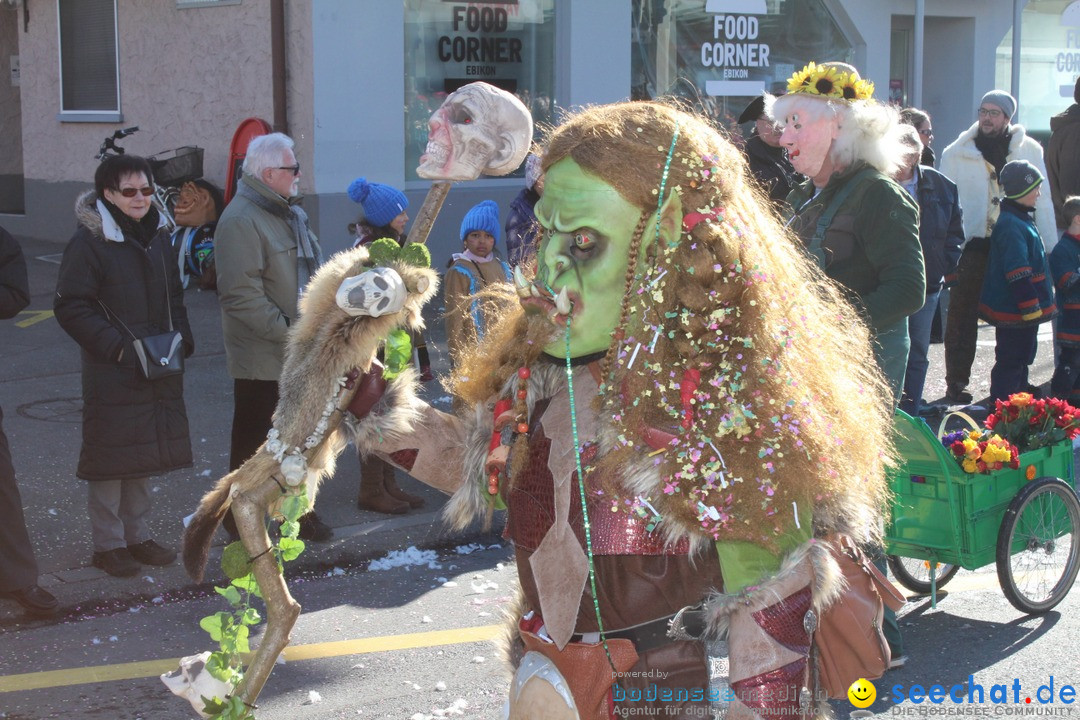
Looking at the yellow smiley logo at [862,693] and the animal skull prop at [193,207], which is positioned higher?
the animal skull prop at [193,207]

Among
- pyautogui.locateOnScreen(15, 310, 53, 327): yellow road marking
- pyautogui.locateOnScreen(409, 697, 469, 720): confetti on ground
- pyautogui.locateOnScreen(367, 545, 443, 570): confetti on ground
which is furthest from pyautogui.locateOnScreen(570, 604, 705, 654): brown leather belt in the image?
pyautogui.locateOnScreen(15, 310, 53, 327): yellow road marking

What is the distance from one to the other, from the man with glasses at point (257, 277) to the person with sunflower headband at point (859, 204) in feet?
8.64

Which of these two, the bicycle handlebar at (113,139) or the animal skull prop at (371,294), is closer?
the animal skull prop at (371,294)

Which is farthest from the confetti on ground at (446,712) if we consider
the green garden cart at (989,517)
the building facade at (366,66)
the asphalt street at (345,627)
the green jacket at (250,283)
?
the building facade at (366,66)

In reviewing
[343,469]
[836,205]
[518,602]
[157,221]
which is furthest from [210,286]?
[518,602]

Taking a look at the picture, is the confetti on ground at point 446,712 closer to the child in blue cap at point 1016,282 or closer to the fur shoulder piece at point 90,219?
the fur shoulder piece at point 90,219

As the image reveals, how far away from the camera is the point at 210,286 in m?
11.8

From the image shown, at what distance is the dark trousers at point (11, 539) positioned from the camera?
5000 mm

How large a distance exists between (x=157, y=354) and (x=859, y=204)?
10.6 feet

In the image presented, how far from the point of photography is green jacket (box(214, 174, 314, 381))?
586 cm

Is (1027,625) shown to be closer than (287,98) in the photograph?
Yes

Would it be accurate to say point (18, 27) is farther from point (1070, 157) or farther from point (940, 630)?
point (940, 630)

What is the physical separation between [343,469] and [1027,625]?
4.06 meters

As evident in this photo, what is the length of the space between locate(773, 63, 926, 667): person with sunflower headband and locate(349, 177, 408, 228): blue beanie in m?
2.46
